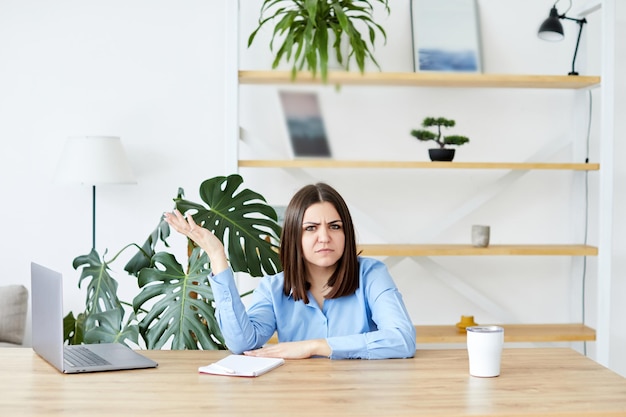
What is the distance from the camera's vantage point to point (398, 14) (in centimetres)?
385

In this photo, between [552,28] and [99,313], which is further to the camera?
[552,28]

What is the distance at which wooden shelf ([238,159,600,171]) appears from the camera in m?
3.50

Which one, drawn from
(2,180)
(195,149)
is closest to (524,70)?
(195,149)

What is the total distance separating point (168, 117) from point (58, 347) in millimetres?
2175

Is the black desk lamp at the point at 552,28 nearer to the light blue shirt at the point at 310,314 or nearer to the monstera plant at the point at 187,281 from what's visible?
the monstera plant at the point at 187,281

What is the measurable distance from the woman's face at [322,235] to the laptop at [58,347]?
0.53 meters

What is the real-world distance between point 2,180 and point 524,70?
250 cm

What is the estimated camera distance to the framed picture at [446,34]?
376 cm

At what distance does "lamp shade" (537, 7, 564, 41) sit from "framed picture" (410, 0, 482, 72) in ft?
1.05

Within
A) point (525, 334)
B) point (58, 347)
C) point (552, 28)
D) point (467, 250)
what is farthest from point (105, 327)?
point (552, 28)

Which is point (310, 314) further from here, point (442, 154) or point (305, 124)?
point (442, 154)

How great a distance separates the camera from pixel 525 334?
12.1ft

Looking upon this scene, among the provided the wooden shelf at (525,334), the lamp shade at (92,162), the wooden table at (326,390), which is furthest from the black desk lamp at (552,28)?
the wooden table at (326,390)

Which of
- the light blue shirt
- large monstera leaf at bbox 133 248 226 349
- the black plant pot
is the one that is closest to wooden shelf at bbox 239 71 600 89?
the black plant pot
